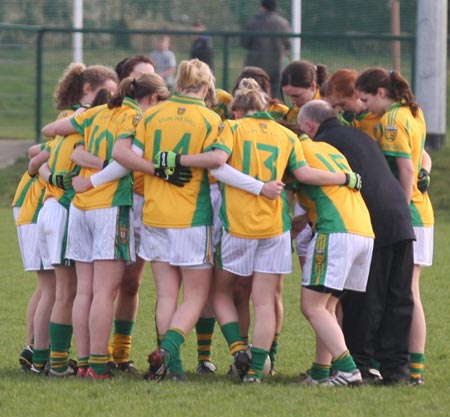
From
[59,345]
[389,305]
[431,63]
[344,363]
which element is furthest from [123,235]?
[431,63]

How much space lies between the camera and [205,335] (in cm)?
718

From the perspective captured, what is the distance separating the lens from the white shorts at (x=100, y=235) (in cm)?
659

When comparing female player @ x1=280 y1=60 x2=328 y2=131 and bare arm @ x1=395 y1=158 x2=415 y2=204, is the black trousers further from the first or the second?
female player @ x1=280 y1=60 x2=328 y2=131

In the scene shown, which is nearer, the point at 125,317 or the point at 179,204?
the point at 179,204

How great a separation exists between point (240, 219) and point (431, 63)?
35.8ft

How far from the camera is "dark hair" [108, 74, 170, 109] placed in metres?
6.69

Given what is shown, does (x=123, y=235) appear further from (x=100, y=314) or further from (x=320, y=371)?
(x=320, y=371)

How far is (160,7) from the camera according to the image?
32938 mm

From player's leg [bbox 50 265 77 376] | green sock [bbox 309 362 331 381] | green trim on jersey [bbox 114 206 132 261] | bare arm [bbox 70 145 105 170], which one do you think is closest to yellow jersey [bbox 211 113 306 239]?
green trim on jersey [bbox 114 206 132 261]

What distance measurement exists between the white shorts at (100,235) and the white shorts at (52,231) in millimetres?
101

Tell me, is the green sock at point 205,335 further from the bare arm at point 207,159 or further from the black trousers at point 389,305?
the bare arm at point 207,159

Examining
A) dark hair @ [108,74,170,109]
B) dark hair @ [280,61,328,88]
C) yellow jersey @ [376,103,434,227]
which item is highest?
dark hair @ [280,61,328,88]

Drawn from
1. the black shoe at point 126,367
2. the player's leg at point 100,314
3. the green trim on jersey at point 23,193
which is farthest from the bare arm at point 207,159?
the black shoe at point 126,367

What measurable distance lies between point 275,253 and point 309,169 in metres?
0.50
